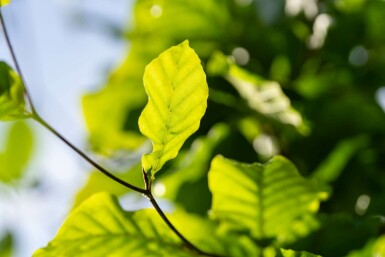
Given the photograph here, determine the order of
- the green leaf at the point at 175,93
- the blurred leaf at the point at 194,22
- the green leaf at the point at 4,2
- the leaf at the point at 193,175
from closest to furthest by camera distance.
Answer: the green leaf at the point at 175,93 → the green leaf at the point at 4,2 → the leaf at the point at 193,175 → the blurred leaf at the point at 194,22

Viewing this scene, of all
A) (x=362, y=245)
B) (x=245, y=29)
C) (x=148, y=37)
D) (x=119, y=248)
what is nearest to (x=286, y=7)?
(x=245, y=29)

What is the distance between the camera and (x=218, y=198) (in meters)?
0.57

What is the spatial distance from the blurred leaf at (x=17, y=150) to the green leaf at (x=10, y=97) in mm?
455

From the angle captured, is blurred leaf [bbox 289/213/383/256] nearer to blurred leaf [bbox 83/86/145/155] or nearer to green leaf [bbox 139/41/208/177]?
green leaf [bbox 139/41/208/177]

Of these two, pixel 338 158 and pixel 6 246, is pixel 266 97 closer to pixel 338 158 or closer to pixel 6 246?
pixel 338 158

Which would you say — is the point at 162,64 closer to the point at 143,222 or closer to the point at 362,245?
the point at 143,222

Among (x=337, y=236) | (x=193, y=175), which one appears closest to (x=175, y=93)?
(x=337, y=236)

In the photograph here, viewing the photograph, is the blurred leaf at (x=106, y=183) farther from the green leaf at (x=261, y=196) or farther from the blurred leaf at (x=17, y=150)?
the green leaf at (x=261, y=196)

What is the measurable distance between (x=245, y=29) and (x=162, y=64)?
0.55m

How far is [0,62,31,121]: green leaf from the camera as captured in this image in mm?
517

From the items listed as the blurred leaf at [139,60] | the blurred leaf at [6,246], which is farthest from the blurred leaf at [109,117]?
the blurred leaf at [6,246]

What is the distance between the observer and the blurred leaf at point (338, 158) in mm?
830

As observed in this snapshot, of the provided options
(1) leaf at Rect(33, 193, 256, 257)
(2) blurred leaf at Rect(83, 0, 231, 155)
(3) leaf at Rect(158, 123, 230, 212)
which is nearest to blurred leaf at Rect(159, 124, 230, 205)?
(3) leaf at Rect(158, 123, 230, 212)

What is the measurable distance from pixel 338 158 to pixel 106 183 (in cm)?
35
